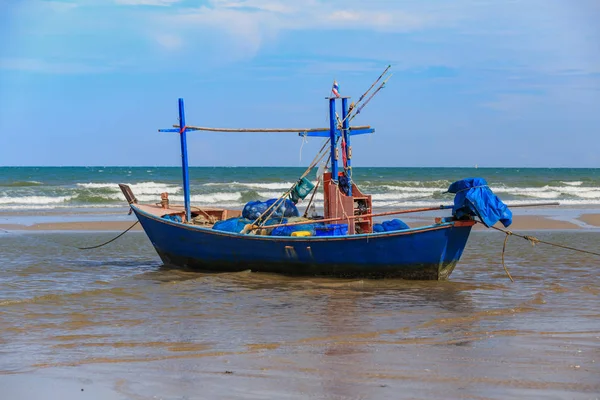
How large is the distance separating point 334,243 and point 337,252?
0.62ft

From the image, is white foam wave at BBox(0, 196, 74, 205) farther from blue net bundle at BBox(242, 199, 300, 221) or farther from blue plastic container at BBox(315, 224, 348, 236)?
blue plastic container at BBox(315, 224, 348, 236)

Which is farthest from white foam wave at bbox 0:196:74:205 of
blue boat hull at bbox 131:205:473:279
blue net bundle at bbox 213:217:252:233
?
blue net bundle at bbox 213:217:252:233

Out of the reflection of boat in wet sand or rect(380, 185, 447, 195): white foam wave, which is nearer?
the reflection of boat in wet sand

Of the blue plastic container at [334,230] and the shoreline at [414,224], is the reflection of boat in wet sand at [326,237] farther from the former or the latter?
the shoreline at [414,224]

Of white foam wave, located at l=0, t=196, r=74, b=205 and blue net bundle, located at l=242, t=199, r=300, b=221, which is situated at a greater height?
blue net bundle, located at l=242, t=199, r=300, b=221

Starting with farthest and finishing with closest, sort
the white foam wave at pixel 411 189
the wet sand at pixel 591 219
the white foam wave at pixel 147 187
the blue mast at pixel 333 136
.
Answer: the white foam wave at pixel 411 189 < the white foam wave at pixel 147 187 < the wet sand at pixel 591 219 < the blue mast at pixel 333 136

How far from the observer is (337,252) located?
12266mm

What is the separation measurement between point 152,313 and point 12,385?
3519 millimetres

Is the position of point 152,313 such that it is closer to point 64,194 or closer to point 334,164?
point 334,164

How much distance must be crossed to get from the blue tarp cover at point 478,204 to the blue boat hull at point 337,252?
0.27 metres

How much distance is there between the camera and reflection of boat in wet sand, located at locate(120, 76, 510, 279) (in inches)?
467

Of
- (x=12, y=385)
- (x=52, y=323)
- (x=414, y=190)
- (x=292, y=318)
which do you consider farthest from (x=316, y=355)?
(x=414, y=190)

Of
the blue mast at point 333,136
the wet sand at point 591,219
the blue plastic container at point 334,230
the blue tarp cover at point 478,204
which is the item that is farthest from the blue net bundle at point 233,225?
the wet sand at point 591,219

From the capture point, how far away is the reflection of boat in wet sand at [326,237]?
11.9m
